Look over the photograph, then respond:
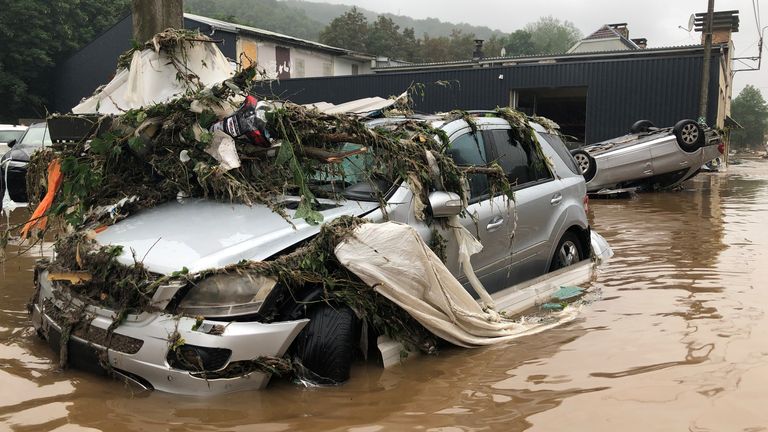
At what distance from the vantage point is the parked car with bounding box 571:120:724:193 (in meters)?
14.6

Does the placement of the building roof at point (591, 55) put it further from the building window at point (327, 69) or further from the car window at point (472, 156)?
the car window at point (472, 156)

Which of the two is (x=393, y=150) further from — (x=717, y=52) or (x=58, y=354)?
(x=717, y=52)

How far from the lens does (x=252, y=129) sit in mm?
4148

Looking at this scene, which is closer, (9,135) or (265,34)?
(9,135)

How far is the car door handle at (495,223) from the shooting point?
477 cm

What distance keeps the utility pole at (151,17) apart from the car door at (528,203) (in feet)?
15.1

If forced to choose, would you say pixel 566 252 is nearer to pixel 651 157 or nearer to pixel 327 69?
pixel 651 157

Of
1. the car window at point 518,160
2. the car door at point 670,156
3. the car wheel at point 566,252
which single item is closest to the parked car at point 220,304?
the car window at point 518,160

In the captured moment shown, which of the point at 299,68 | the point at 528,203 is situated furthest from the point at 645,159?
the point at 299,68

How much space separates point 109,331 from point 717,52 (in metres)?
21.0

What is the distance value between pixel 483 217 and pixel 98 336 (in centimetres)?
266

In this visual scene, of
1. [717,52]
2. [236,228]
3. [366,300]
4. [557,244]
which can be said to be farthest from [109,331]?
[717,52]

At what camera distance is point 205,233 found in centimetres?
363

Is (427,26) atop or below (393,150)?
atop
